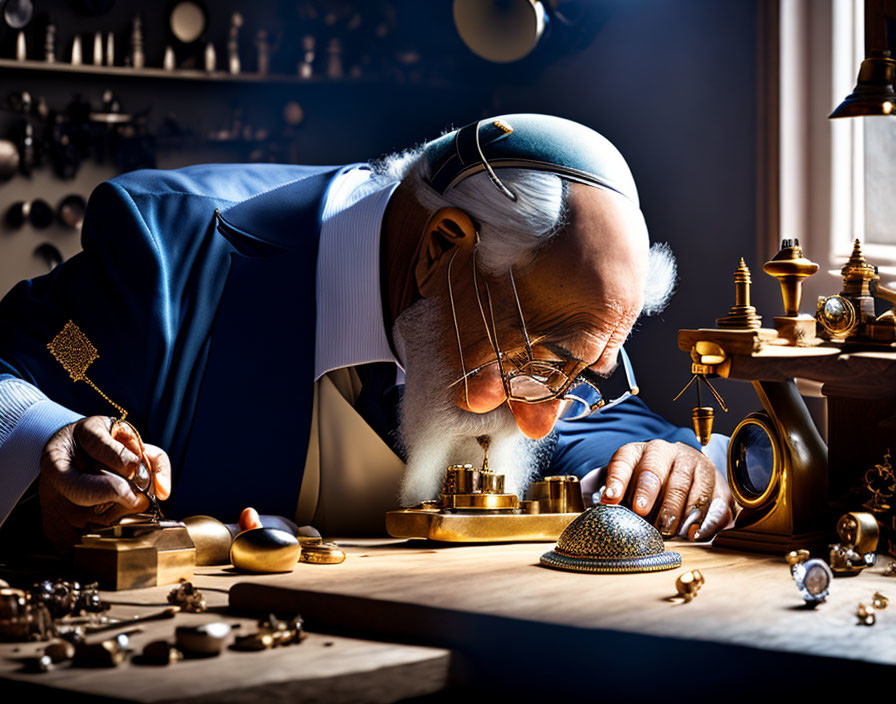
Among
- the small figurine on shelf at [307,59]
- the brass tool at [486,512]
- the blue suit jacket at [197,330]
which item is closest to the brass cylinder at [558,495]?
the brass tool at [486,512]

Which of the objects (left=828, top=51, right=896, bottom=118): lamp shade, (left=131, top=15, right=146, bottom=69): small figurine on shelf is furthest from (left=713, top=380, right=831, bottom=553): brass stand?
(left=131, top=15, right=146, bottom=69): small figurine on shelf

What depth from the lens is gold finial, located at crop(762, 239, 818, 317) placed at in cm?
134

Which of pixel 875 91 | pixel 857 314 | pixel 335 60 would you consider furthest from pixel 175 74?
pixel 857 314

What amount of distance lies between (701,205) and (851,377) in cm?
141

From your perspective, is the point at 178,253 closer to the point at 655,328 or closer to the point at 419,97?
the point at 655,328

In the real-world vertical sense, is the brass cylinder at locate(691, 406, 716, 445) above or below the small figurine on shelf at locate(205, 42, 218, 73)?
below

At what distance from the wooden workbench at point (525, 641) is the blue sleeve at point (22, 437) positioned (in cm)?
37

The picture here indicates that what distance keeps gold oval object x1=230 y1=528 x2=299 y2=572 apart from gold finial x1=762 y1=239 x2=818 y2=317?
67cm

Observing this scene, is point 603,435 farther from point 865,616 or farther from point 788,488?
point 865,616

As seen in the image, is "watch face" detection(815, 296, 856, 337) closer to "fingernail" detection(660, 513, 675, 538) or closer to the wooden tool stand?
the wooden tool stand

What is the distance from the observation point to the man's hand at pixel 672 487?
1.56 meters

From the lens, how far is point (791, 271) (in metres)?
1.34

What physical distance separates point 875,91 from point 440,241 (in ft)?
2.11

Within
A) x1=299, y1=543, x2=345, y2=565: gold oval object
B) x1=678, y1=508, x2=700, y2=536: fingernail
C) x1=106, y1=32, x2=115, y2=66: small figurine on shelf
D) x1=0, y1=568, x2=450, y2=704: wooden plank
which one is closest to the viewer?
x1=0, y1=568, x2=450, y2=704: wooden plank
